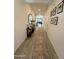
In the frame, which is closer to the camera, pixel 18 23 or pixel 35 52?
pixel 35 52

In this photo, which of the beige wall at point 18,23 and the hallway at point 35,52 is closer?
the hallway at point 35,52

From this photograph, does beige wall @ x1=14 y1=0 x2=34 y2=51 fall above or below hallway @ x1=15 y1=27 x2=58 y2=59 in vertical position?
above

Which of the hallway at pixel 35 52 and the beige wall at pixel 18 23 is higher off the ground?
the beige wall at pixel 18 23

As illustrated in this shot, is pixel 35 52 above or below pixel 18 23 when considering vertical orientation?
below

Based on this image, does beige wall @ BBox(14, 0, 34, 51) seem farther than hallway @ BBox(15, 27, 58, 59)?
Yes
